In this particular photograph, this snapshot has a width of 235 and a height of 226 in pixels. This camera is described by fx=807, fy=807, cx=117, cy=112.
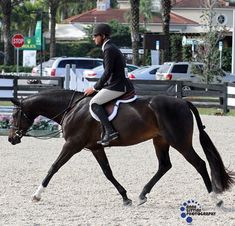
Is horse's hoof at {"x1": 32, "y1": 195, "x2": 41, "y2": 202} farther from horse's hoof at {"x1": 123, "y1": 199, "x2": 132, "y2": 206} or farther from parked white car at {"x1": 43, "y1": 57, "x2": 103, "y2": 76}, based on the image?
parked white car at {"x1": 43, "y1": 57, "x2": 103, "y2": 76}

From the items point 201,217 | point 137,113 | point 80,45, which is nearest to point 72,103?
point 137,113

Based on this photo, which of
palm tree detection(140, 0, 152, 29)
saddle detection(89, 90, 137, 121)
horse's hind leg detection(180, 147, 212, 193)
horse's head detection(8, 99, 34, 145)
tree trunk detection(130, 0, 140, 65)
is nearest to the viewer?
horse's hind leg detection(180, 147, 212, 193)

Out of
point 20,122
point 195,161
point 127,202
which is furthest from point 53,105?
point 195,161

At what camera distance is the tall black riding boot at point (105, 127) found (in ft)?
34.6

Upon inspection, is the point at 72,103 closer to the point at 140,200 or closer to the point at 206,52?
the point at 140,200

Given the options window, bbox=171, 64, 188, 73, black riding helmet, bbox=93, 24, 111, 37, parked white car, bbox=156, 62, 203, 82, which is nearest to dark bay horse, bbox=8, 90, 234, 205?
black riding helmet, bbox=93, 24, 111, 37

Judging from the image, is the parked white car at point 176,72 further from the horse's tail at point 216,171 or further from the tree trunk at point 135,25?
the horse's tail at point 216,171

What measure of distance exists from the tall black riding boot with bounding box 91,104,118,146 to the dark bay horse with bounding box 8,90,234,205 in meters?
0.11

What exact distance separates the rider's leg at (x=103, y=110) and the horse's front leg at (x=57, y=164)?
15.6 inches

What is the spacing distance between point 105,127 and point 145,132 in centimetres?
54

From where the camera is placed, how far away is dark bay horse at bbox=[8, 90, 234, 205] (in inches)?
413

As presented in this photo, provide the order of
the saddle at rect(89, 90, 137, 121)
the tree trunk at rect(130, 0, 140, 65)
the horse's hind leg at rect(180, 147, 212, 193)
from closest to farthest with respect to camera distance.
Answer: the horse's hind leg at rect(180, 147, 212, 193)
the saddle at rect(89, 90, 137, 121)
the tree trunk at rect(130, 0, 140, 65)

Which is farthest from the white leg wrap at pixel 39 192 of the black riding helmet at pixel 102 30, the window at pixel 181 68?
the window at pixel 181 68

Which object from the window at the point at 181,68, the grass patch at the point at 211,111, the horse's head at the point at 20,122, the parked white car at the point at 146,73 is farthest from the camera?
the window at the point at 181,68
